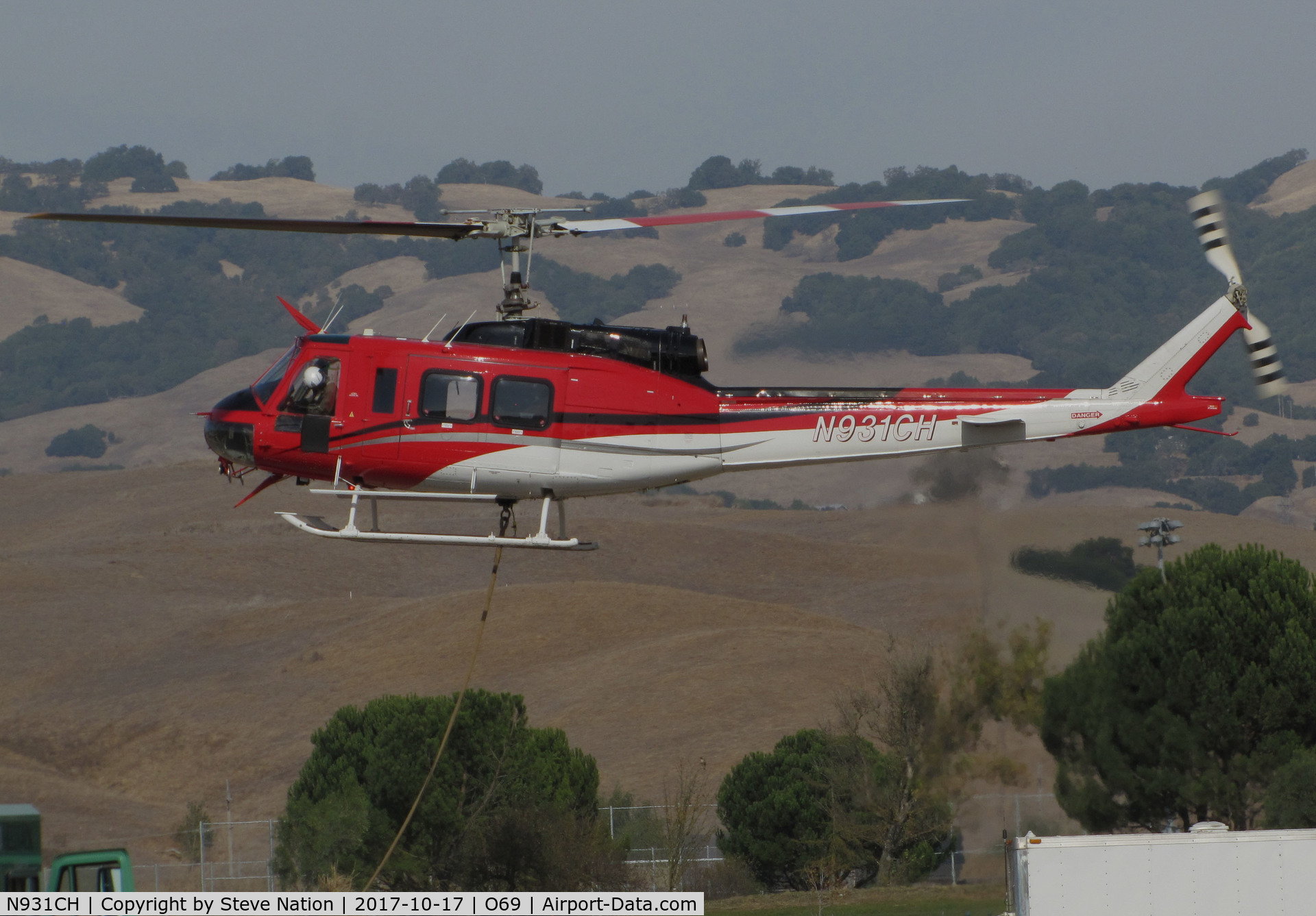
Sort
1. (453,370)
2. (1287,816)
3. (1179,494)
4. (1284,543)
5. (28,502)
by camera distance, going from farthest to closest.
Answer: (1179,494)
(28,502)
(1284,543)
(1287,816)
(453,370)

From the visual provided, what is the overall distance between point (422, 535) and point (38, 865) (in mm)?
5622

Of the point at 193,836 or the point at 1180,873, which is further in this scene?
the point at 193,836

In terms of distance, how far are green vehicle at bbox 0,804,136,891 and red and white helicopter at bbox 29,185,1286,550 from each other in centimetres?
460

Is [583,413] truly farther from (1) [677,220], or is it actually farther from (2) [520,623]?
(2) [520,623]

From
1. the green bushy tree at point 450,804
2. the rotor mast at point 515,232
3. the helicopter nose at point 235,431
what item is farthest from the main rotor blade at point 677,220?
the green bushy tree at point 450,804

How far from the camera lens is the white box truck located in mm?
22000

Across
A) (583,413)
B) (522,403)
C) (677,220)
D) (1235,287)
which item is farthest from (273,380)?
(1235,287)

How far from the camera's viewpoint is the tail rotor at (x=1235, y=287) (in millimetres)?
20000

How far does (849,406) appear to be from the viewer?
20344mm

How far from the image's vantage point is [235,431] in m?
20.3

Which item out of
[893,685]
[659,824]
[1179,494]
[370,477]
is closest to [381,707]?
[659,824]

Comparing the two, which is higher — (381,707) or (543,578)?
(543,578)

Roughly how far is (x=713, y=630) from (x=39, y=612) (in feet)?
132

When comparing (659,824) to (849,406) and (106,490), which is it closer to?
(849,406)
